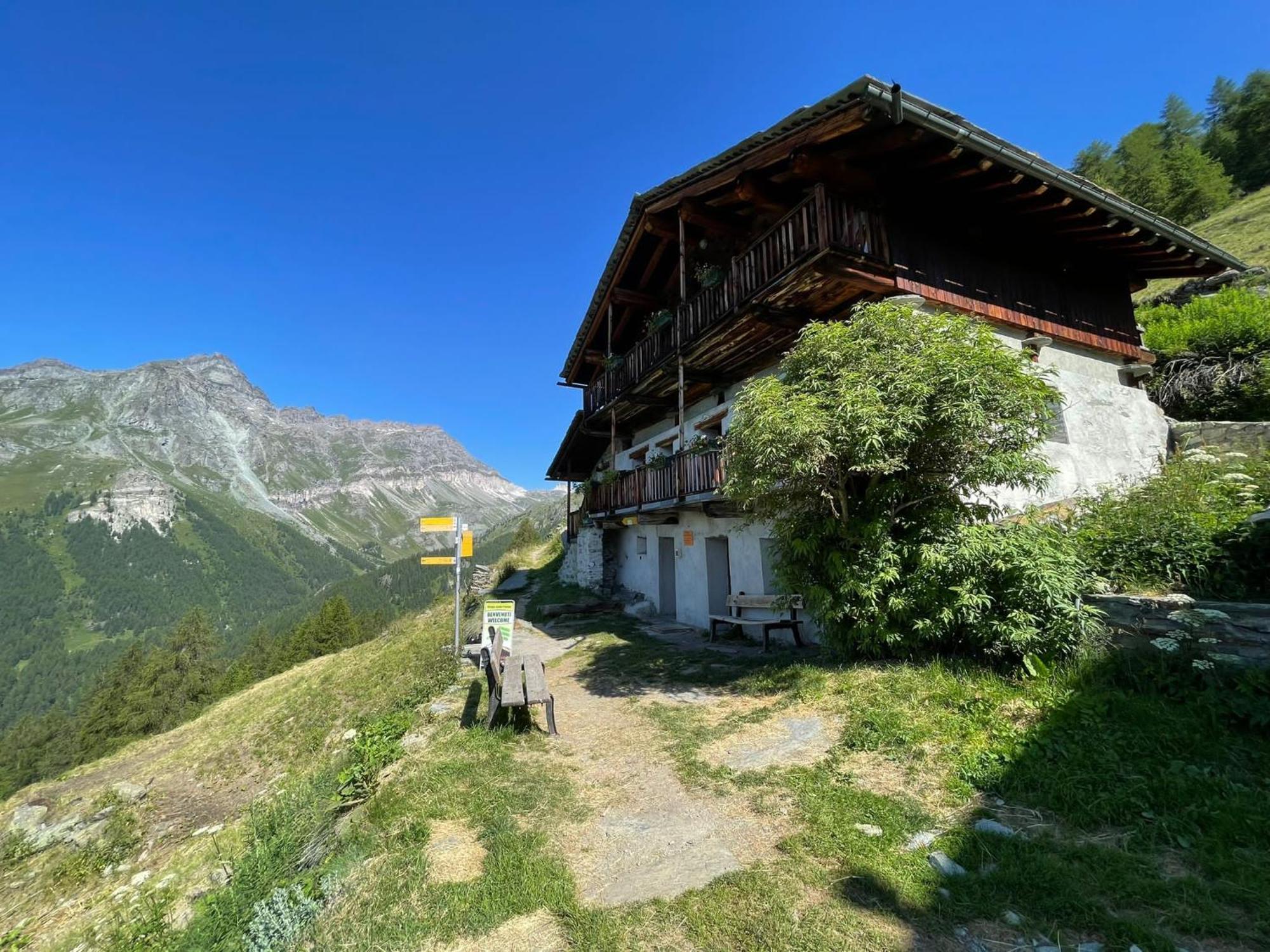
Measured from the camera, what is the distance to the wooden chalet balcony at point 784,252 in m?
8.77

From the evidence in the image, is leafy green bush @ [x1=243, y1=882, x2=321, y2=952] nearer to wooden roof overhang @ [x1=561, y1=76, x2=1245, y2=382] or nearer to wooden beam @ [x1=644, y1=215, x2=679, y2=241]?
wooden roof overhang @ [x1=561, y1=76, x2=1245, y2=382]

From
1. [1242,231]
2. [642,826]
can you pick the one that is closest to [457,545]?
[642,826]

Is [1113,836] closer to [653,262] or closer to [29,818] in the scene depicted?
[653,262]

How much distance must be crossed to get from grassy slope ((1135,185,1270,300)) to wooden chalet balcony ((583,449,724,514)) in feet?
54.6

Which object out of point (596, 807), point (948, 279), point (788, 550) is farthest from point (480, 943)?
point (948, 279)

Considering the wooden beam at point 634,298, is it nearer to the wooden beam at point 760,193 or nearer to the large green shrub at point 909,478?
the wooden beam at point 760,193

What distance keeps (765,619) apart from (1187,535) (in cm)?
683

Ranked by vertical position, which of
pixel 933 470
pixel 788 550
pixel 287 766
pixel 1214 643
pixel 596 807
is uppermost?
pixel 933 470

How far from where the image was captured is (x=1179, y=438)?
11469 millimetres

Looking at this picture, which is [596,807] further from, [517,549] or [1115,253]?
[517,549]

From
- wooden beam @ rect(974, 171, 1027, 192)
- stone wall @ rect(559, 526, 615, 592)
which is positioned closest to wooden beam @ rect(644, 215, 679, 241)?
wooden beam @ rect(974, 171, 1027, 192)

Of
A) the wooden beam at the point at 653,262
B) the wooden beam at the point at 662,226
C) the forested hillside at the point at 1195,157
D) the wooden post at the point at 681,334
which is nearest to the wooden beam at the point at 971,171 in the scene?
the wooden post at the point at 681,334

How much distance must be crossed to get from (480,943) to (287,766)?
33.3 ft

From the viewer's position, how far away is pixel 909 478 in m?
6.88
